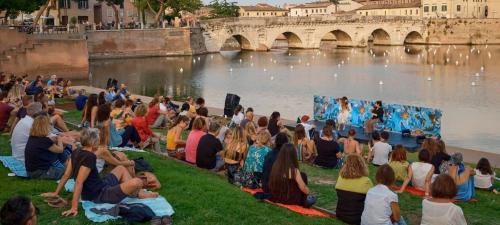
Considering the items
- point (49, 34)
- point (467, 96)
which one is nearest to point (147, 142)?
point (467, 96)

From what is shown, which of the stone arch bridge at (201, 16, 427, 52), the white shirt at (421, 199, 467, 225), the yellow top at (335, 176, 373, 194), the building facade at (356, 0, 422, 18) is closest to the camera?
the white shirt at (421, 199, 467, 225)

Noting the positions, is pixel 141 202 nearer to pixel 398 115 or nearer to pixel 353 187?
pixel 353 187

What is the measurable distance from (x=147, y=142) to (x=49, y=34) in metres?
48.3

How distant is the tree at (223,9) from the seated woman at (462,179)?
375ft

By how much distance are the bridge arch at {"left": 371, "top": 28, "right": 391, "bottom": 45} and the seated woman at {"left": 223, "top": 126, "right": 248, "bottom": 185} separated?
96.2m

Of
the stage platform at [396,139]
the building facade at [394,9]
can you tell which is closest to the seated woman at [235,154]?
the stage platform at [396,139]

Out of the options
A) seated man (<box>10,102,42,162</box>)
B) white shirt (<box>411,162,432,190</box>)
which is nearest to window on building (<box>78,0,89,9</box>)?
seated man (<box>10,102,42,162</box>)

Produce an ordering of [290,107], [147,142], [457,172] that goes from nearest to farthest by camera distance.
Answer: [457,172]
[147,142]
[290,107]

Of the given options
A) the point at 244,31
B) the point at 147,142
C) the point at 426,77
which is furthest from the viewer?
the point at 244,31

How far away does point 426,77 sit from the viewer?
167 ft

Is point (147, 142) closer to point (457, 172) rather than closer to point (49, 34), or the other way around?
point (457, 172)

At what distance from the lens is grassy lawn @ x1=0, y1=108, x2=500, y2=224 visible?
9.05 m

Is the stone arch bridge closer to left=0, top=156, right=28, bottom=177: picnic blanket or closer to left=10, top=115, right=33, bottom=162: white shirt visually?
left=0, top=156, right=28, bottom=177: picnic blanket

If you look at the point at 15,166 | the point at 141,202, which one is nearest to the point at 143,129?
the point at 15,166
